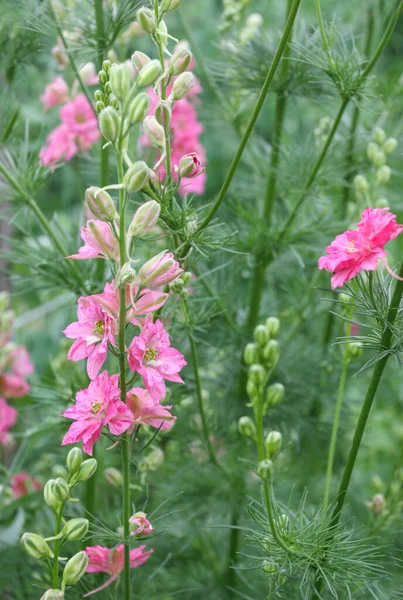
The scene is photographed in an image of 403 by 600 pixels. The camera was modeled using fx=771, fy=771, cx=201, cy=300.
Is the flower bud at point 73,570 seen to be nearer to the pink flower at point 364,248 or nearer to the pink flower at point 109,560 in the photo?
the pink flower at point 109,560

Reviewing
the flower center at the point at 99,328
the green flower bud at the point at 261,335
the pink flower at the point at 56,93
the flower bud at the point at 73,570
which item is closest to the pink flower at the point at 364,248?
the green flower bud at the point at 261,335

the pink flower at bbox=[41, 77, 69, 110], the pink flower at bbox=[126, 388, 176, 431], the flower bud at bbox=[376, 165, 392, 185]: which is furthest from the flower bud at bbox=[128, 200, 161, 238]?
the pink flower at bbox=[41, 77, 69, 110]

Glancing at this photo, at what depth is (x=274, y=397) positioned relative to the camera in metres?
0.64

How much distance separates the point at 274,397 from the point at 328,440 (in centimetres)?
53

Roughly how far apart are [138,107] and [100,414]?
222 mm

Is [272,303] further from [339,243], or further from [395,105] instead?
[339,243]

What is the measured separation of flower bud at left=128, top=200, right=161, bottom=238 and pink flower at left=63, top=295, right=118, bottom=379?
0.06 meters

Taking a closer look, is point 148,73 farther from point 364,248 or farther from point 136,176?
point 364,248

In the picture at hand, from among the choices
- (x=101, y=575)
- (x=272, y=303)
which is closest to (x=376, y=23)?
(x=272, y=303)

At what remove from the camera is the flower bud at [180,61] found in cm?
63

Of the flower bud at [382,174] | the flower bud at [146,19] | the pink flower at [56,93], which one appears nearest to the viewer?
the flower bud at [146,19]

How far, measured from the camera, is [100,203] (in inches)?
21.4

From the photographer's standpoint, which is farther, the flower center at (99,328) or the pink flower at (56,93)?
the pink flower at (56,93)

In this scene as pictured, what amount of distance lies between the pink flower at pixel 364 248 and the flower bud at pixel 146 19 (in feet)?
0.78
